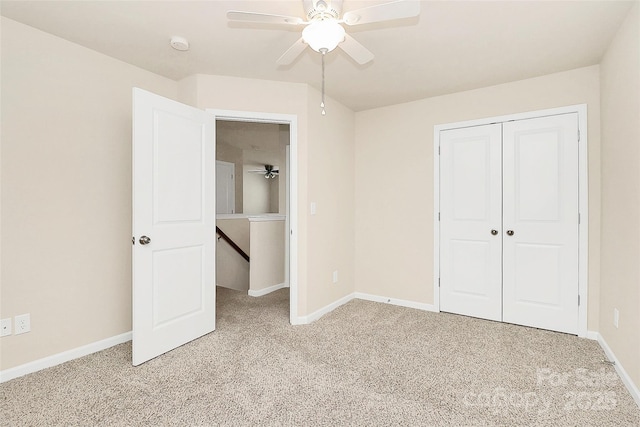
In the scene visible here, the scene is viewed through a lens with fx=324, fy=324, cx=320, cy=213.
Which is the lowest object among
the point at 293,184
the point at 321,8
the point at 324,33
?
the point at 293,184

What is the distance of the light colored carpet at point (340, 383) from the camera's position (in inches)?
68.4

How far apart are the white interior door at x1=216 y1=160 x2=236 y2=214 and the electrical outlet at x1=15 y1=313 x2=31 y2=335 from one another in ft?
13.3

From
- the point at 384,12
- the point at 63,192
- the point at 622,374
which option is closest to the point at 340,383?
the point at 622,374

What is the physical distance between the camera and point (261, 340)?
2.72 m

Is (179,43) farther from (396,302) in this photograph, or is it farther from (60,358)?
(396,302)

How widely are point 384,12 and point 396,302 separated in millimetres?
3011

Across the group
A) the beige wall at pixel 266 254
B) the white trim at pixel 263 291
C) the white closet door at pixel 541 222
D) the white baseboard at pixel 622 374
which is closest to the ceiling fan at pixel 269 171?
the beige wall at pixel 266 254

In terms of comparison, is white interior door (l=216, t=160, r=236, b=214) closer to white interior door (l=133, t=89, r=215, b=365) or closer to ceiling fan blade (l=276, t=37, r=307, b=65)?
white interior door (l=133, t=89, r=215, b=365)

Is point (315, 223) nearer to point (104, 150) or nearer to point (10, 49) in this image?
point (104, 150)

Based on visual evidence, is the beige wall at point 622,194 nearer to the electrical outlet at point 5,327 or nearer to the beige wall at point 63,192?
the beige wall at point 63,192

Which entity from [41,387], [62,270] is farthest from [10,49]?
[41,387]

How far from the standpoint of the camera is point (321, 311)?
11.0ft

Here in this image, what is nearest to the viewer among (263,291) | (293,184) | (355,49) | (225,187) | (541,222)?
(355,49)

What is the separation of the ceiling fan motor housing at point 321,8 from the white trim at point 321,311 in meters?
2.50
